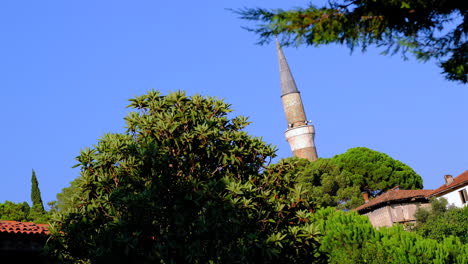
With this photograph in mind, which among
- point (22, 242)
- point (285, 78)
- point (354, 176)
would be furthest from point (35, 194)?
point (22, 242)

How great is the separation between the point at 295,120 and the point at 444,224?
4383 centimetres

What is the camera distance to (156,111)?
1422 centimetres

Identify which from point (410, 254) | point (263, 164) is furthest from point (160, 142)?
point (410, 254)

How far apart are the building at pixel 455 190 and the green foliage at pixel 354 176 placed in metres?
9.71

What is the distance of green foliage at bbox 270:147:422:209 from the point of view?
58094 mm

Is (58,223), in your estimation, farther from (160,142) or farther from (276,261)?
(276,261)

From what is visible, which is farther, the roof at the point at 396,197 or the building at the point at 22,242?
the roof at the point at 396,197

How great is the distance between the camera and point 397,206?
49625 mm

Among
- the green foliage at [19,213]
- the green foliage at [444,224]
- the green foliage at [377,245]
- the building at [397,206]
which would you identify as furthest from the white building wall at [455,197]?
the green foliage at [19,213]

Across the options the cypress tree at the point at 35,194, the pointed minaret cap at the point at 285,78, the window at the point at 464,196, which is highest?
the pointed minaret cap at the point at 285,78

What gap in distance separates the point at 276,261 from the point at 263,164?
2.41 metres

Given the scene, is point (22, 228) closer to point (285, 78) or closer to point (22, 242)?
point (22, 242)

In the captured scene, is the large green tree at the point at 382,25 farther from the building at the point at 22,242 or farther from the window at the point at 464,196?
the window at the point at 464,196

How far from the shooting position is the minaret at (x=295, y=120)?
259 feet
